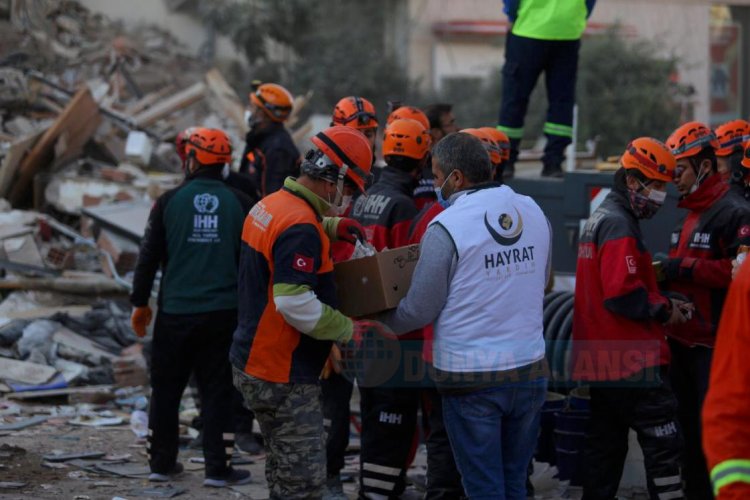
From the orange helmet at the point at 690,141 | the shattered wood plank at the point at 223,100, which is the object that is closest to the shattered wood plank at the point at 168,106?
the shattered wood plank at the point at 223,100

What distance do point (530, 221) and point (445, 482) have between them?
1.80m

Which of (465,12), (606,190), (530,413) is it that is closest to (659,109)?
(465,12)

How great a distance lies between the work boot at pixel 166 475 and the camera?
7.58m

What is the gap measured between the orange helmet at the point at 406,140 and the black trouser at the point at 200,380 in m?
1.52

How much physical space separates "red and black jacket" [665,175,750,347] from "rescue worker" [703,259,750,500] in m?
3.35

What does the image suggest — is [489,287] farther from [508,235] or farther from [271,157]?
[271,157]

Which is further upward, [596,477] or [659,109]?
[659,109]

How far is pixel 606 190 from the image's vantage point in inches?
340

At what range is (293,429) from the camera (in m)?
5.54

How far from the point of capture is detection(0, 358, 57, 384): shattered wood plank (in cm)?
956

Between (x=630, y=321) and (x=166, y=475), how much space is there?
330 centimetres

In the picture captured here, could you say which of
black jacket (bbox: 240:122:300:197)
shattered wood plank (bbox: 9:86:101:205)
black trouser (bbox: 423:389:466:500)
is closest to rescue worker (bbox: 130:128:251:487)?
black jacket (bbox: 240:122:300:197)

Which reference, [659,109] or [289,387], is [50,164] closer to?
[289,387]

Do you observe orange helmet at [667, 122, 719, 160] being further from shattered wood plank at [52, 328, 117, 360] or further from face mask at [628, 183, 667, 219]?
shattered wood plank at [52, 328, 117, 360]
